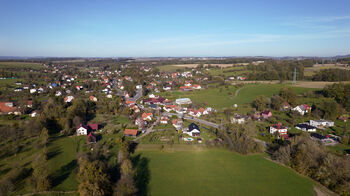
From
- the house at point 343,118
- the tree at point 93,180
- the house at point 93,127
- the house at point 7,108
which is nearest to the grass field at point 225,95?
the house at point 343,118

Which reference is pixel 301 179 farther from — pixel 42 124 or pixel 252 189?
pixel 42 124

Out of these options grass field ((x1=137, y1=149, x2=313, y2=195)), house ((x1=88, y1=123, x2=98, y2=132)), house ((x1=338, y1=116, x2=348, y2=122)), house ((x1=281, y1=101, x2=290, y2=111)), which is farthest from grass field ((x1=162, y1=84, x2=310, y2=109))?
house ((x1=88, y1=123, x2=98, y2=132))

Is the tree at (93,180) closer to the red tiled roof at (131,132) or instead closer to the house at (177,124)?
the red tiled roof at (131,132)

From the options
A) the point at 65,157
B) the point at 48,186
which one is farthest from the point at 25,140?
the point at 48,186

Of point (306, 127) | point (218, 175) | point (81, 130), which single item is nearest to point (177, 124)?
point (218, 175)

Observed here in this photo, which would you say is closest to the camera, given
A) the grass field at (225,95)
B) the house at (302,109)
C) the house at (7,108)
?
the house at (302,109)

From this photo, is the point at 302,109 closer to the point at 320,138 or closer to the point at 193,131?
the point at 320,138

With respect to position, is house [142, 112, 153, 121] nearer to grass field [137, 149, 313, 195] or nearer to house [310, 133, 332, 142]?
grass field [137, 149, 313, 195]
